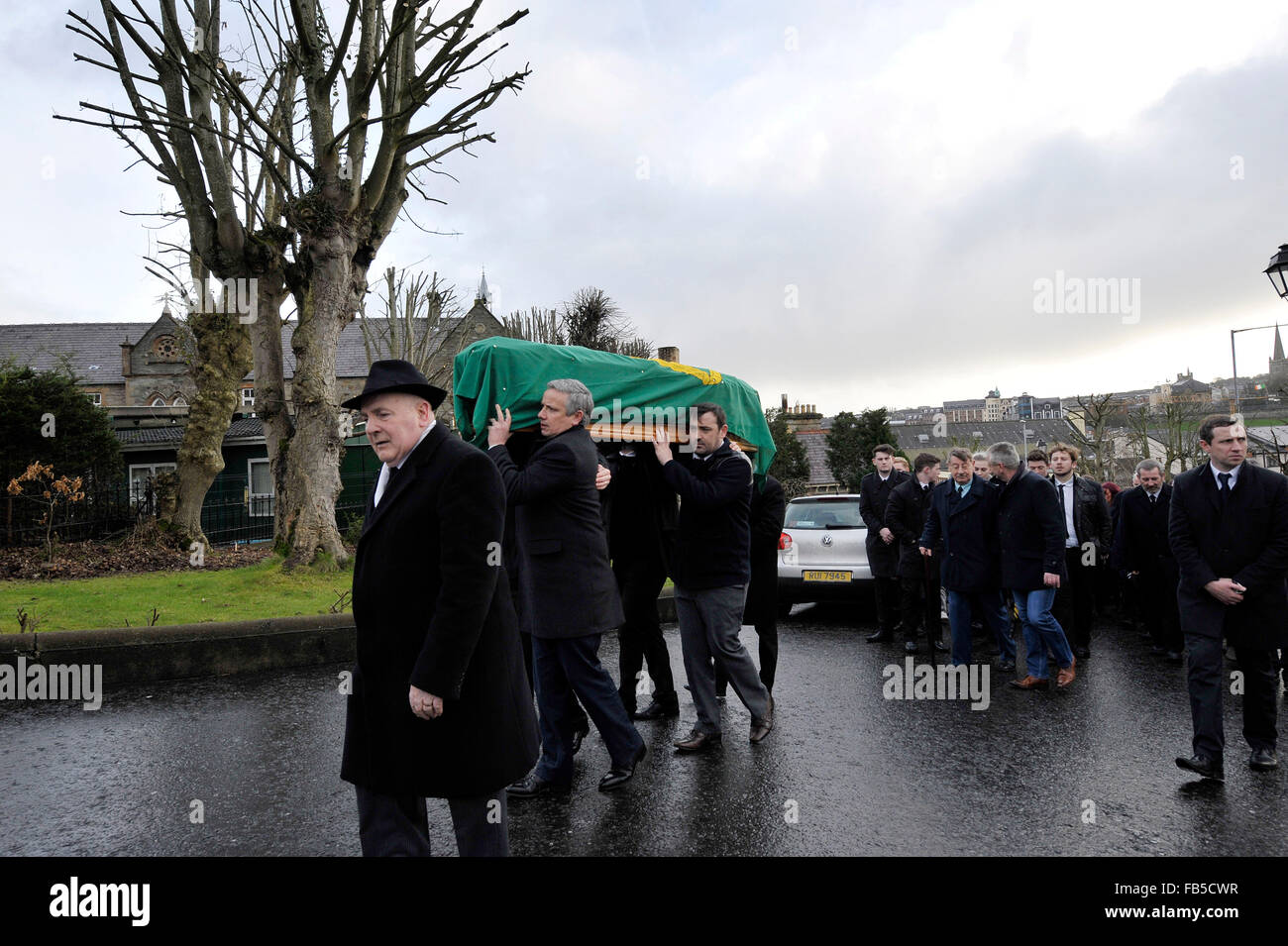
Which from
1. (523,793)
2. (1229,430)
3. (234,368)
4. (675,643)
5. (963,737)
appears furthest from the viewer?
(234,368)

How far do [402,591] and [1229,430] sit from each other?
477cm

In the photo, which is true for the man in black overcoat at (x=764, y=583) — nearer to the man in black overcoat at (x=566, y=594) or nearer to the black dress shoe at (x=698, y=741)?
the black dress shoe at (x=698, y=741)

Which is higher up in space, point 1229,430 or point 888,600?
point 1229,430

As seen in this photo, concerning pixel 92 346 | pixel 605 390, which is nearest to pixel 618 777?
pixel 605 390

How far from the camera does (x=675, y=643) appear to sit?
371 inches

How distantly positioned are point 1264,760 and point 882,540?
Answer: 16.0 ft

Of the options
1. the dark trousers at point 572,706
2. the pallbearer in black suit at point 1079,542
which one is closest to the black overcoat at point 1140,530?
the pallbearer in black suit at point 1079,542

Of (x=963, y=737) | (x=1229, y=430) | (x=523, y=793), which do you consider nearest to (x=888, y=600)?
(x=963, y=737)

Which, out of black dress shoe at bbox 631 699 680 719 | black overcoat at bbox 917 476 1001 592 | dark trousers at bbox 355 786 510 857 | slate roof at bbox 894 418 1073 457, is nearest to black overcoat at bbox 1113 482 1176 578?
black overcoat at bbox 917 476 1001 592

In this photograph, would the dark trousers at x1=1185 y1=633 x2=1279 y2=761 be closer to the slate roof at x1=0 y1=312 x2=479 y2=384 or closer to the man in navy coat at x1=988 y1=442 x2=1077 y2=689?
the man in navy coat at x1=988 y1=442 x2=1077 y2=689

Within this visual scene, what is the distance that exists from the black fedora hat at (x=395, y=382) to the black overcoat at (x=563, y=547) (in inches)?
59.0

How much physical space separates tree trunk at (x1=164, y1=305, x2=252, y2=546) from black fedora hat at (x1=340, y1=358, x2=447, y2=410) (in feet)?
47.1

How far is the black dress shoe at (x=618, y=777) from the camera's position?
4.73 m
